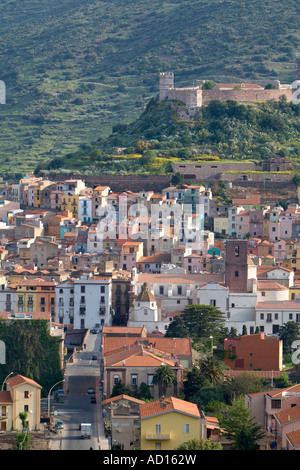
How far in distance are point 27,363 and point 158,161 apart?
36.2m

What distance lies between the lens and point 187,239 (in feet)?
248

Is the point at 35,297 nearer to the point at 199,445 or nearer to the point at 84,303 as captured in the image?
the point at 84,303

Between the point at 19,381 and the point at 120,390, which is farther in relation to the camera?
the point at 120,390

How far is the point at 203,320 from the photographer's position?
60.6 m

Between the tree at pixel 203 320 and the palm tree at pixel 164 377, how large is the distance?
735 centimetres

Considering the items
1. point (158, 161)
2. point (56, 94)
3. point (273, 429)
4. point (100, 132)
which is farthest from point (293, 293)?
point (56, 94)

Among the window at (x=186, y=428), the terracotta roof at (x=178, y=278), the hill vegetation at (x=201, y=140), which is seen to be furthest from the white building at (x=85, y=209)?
the window at (x=186, y=428)

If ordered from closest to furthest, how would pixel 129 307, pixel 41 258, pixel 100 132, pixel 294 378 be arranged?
1. pixel 294 378
2. pixel 129 307
3. pixel 41 258
4. pixel 100 132

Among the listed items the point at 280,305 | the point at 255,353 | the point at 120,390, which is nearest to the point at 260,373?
the point at 255,353

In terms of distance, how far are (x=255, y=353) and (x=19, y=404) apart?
10971mm

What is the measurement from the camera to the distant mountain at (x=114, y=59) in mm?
126125

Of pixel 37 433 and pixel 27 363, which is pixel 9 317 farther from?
pixel 37 433

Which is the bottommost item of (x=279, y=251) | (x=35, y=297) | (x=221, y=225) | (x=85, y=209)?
(x=35, y=297)

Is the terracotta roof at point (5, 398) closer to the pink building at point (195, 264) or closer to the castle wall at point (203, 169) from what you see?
the pink building at point (195, 264)
